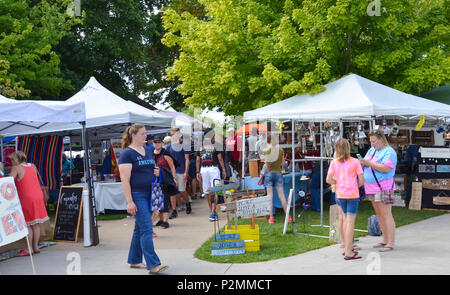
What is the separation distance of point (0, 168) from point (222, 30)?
297 inches

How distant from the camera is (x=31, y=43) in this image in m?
17.1

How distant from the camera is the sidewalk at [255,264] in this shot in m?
5.73

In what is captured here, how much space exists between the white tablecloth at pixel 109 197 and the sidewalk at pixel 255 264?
2784 mm

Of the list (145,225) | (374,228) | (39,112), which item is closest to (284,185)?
(374,228)

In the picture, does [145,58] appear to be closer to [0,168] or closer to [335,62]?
[335,62]

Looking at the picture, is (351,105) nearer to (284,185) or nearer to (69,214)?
(284,185)

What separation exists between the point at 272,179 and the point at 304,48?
4.27m

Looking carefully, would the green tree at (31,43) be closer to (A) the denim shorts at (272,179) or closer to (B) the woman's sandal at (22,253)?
(B) the woman's sandal at (22,253)

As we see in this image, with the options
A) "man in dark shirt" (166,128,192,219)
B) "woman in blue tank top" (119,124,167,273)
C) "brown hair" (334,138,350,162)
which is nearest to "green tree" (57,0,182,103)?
"man in dark shirt" (166,128,192,219)

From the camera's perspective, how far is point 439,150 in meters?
10.8

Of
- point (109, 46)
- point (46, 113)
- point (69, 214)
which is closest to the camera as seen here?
point (46, 113)

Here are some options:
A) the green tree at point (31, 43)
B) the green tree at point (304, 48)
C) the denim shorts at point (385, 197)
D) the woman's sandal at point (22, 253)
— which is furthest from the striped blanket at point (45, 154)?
the denim shorts at point (385, 197)

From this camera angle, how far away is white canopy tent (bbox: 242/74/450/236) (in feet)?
27.3

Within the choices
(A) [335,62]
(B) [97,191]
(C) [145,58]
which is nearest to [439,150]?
(A) [335,62]
